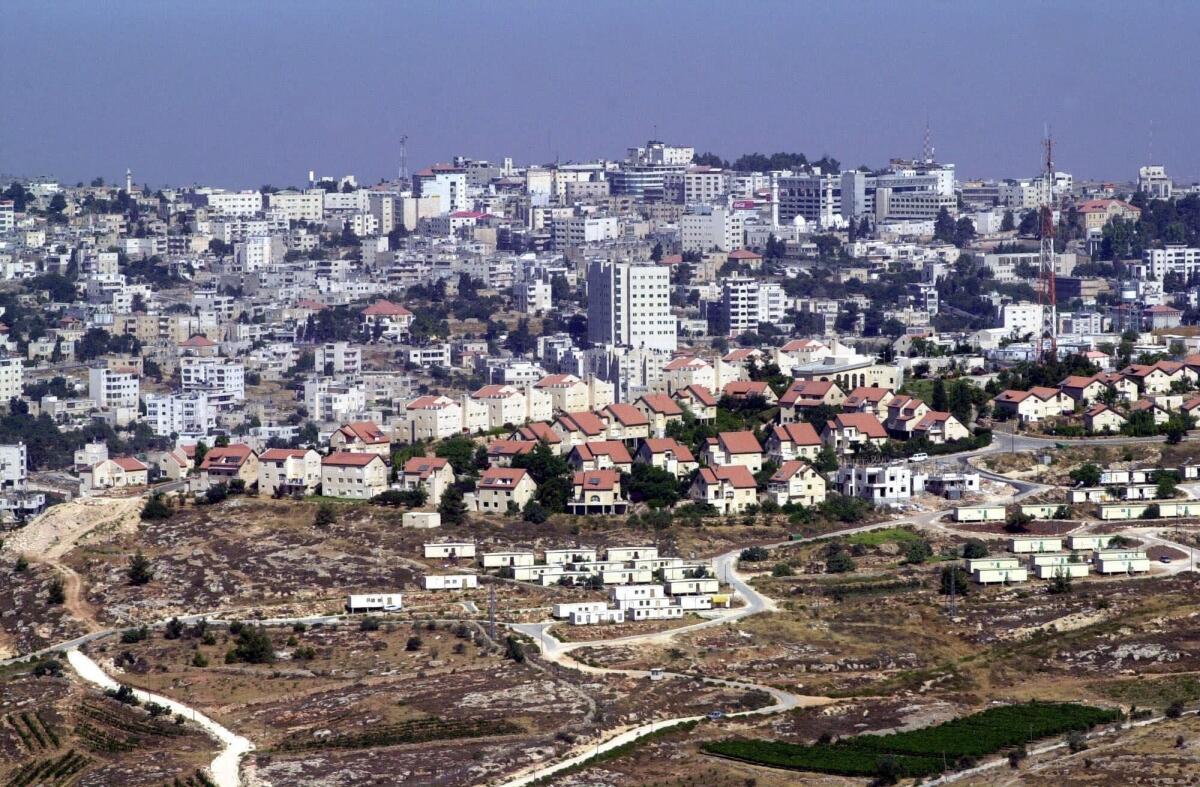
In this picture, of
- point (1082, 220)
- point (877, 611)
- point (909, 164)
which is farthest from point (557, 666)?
point (909, 164)

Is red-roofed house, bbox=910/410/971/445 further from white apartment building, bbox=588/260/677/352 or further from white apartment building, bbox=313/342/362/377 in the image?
white apartment building, bbox=313/342/362/377

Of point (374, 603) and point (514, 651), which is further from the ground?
point (374, 603)

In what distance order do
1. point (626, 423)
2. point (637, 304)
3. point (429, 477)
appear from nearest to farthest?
point (429, 477) < point (626, 423) < point (637, 304)

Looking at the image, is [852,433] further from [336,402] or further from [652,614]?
[336,402]

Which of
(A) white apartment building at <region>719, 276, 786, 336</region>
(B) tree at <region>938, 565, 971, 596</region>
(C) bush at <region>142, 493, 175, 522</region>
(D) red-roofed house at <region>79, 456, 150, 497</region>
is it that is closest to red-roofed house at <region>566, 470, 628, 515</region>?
(B) tree at <region>938, 565, 971, 596</region>

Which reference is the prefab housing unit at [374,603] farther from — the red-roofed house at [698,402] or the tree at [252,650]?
the red-roofed house at [698,402]

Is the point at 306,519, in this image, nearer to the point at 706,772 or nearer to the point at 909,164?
the point at 706,772

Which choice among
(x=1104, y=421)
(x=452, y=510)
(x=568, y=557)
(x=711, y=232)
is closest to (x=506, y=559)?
(x=568, y=557)
